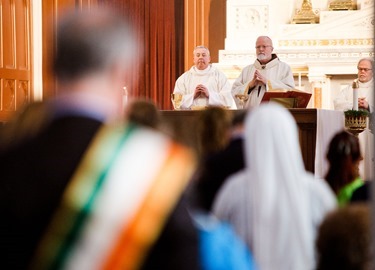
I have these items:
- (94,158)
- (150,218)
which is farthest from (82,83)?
(150,218)

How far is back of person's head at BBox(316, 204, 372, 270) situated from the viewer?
7.25 ft

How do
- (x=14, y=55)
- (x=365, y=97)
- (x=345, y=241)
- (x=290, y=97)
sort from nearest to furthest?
1. (x=345, y=241)
2. (x=290, y=97)
3. (x=365, y=97)
4. (x=14, y=55)

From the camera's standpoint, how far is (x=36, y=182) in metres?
1.74

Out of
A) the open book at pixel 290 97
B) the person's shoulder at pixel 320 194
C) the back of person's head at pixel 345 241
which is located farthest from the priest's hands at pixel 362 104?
the back of person's head at pixel 345 241

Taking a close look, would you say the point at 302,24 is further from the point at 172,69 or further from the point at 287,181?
the point at 287,181

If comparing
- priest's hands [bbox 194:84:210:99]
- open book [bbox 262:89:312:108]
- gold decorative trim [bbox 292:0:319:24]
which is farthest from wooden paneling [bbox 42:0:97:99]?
open book [bbox 262:89:312:108]

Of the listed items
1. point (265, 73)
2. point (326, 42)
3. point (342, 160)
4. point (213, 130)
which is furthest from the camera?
point (326, 42)

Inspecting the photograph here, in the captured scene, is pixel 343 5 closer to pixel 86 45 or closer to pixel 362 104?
pixel 362 104

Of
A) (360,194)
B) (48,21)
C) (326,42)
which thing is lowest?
(360,194)

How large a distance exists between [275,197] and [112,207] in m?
1.49

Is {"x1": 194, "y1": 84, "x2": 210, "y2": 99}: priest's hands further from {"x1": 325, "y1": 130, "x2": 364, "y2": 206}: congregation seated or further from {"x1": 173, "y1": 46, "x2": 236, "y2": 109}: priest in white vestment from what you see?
{"x1": 325, "y1": 130, "x2": 364, "y2": 206}: congregation seated

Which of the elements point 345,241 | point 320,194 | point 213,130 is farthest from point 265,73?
point 345,241

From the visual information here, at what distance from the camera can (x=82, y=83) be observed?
6.15 feet

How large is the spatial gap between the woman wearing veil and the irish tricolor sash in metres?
1.38
